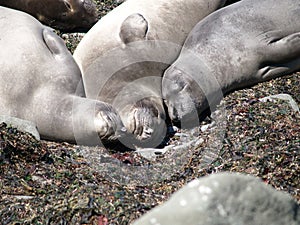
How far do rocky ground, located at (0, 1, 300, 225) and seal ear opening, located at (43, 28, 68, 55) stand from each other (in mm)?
963

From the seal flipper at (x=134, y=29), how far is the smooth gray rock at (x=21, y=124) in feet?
4.38

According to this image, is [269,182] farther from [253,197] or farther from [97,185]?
[253,197]

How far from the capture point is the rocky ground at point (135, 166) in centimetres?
456

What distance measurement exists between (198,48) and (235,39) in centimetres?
37

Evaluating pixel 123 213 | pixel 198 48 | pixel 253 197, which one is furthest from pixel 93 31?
pixel 253 197

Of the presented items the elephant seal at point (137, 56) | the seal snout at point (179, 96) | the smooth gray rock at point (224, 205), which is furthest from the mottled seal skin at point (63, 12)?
the smooth gray rock at point (224, 205)

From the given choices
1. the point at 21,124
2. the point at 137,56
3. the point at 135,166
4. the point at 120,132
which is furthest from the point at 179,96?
the point at 21,124

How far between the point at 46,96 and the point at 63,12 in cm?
175

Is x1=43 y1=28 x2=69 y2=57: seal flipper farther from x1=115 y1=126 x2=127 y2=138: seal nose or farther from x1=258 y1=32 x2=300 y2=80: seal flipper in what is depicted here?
x1=258 y1=32 x2=300 y2=80: seal flipper

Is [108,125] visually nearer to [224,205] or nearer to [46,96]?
[46,96]

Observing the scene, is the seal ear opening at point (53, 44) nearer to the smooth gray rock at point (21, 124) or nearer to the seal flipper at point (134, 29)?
the seal flipper at point (134, 29)

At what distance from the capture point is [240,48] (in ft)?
22.8

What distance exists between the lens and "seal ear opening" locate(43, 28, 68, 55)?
6562 mm

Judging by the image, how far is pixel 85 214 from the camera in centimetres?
442
